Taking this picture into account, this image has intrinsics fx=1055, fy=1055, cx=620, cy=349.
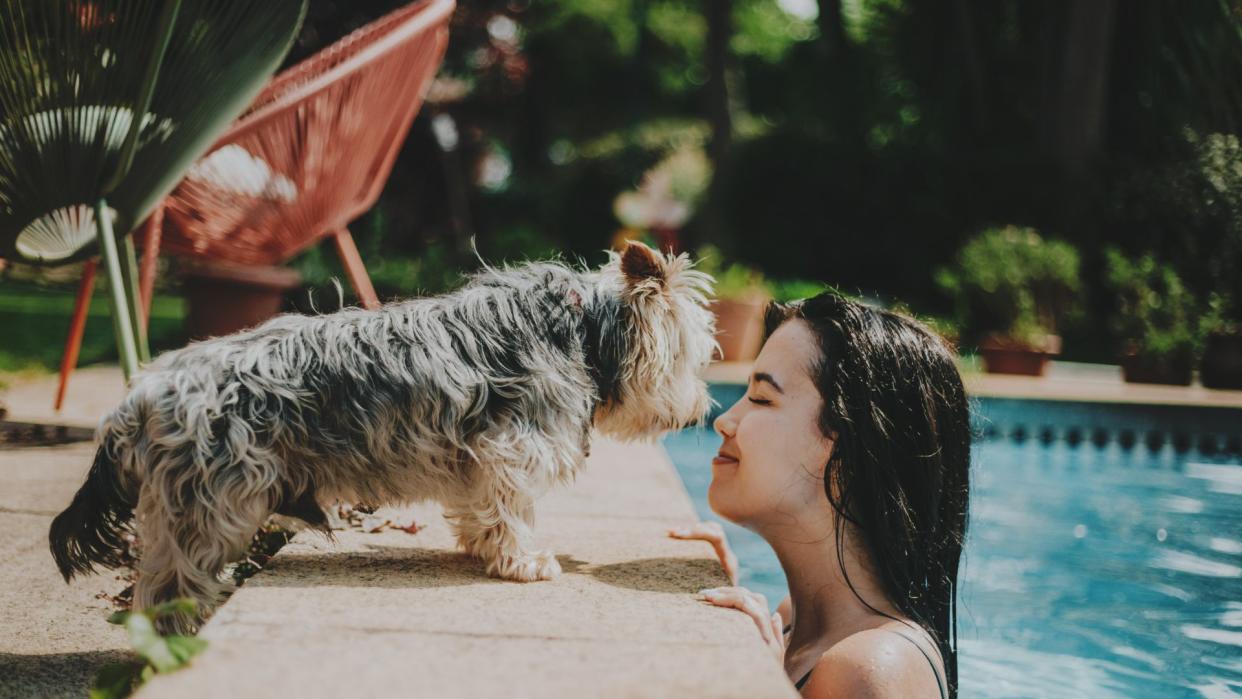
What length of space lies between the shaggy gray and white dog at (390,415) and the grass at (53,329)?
7327mm

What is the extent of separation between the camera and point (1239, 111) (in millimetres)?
7215

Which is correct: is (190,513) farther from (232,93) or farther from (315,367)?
(232,93)

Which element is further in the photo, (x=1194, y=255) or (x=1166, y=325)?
(x=1166, y=325)

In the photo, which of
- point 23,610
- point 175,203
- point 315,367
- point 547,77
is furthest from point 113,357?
point 547,77

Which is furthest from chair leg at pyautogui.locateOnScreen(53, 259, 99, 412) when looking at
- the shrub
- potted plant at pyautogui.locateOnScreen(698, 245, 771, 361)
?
the shrub

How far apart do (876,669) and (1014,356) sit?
34.4 feet

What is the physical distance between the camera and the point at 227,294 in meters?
9.30

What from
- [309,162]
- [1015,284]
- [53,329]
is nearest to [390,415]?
[309,162]

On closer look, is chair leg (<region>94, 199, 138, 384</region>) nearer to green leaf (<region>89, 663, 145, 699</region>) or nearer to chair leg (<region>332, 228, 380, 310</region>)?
chair leg (<region>332, 228, 380, 310</region>)

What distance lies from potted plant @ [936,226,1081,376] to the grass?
939 cm

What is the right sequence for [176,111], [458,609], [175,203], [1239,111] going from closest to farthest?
[458,609], [176,111], [175,203], [1239,111]

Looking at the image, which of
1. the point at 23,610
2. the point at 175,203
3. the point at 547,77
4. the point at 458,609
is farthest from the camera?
the point at 547,77

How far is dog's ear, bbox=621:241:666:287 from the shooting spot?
2.91 m

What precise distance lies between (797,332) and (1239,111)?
5765 millimetres
